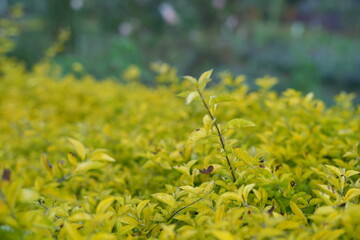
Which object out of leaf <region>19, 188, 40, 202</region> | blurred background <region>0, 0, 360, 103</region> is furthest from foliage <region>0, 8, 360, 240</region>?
blurred background <region>0, 0, 360, 103</region>


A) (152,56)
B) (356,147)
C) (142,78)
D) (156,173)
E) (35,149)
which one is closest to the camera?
(356,147)

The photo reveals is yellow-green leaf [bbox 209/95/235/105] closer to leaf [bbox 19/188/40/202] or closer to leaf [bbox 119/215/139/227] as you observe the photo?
leaf [bbox 119/215/139/227]

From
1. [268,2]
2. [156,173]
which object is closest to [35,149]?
[156,173]

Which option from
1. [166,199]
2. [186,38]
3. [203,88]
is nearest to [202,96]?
[203,88]

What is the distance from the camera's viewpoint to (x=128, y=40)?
9016 mm

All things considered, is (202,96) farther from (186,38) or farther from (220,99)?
(186,38)

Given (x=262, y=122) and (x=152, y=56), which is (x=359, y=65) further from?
(x=262, y=122)

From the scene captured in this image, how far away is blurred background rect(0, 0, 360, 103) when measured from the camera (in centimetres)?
769

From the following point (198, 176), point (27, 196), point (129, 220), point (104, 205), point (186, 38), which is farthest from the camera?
point (186, 38)

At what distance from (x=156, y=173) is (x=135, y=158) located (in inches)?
10.6

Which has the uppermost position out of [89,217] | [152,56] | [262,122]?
[152,56]

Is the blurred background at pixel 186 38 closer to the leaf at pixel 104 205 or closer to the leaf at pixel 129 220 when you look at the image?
the leaf at pixel 129 220

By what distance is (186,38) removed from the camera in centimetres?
909

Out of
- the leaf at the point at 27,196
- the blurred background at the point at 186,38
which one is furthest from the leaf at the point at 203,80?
the blurred background at the point at 186,38
